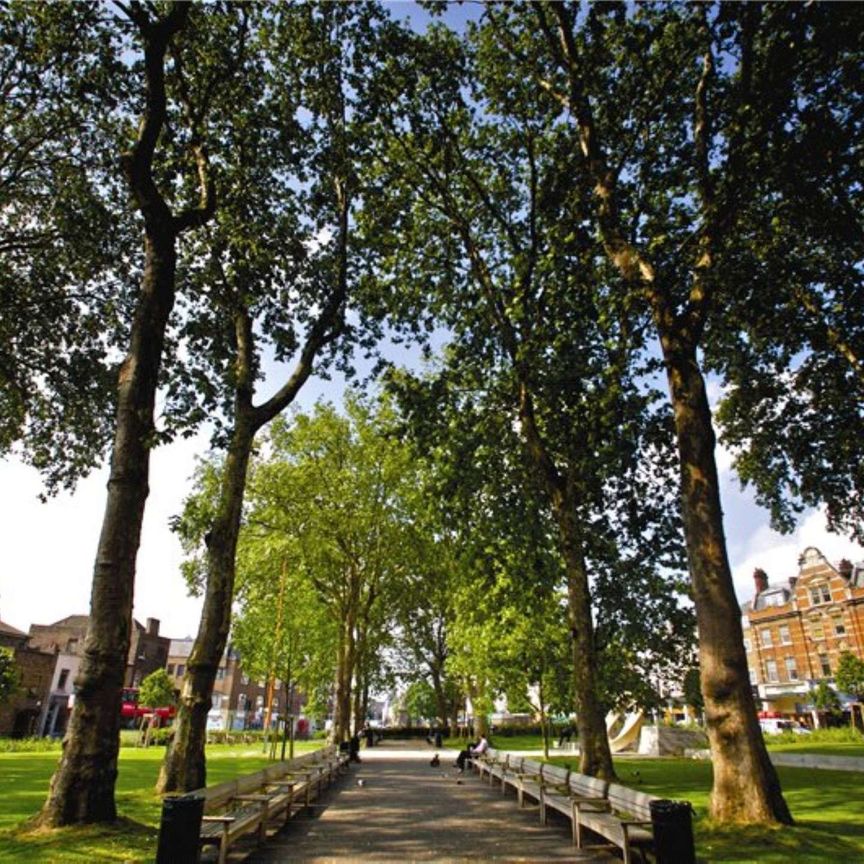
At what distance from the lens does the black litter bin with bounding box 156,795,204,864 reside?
602cm

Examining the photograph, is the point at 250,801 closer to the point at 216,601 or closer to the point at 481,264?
the point at 216,601

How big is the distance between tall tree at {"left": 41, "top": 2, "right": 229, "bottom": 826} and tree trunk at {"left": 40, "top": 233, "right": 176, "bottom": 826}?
13mm

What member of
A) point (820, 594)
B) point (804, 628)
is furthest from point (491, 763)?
point (804, 628)

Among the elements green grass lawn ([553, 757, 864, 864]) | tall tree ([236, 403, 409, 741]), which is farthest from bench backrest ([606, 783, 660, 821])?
tall tree ([236, 403, 409, 741])

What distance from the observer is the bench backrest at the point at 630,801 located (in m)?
7.74

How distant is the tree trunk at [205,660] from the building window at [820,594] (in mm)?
62701

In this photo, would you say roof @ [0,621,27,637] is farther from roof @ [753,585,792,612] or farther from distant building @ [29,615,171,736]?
roof @ [753,585,792,612]

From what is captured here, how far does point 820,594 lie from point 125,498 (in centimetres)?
6628

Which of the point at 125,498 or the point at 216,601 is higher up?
the point at 125,498

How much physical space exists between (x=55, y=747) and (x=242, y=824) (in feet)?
108

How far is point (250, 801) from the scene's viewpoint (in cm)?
980

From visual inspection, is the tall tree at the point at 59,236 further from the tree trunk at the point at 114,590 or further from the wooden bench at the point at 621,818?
the wooden bench at the point at 621,818

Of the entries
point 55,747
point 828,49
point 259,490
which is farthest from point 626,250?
point 55,747

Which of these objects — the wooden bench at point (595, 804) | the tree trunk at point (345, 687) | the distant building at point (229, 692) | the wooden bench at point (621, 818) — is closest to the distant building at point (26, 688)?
the tree trunk at point (345, 687)
